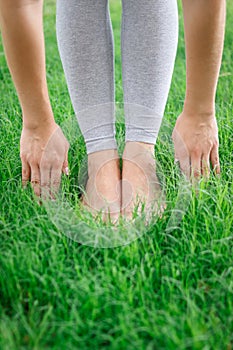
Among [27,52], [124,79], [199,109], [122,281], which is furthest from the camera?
[124,79]

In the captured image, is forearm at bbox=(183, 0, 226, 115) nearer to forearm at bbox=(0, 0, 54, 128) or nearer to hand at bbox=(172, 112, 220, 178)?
hand at bbox=(172, 112, 220, 178)

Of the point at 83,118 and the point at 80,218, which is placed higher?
the point at 83,118

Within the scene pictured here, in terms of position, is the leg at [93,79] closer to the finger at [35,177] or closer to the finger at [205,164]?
the finger at [35,177]

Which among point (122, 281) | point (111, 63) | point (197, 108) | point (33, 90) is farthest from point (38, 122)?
point (122, 281)

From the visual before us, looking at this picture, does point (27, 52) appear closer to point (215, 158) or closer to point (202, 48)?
point (202, 48)

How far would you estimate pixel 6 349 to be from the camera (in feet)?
3.46

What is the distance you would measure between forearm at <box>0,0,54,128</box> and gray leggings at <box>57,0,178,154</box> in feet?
0.44

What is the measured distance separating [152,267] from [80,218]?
27 cm

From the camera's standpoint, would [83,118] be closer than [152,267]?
No

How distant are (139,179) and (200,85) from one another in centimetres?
31

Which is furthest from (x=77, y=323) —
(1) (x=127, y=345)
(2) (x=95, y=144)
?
(2) (x=95, y=144)

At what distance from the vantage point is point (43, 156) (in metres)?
1.62

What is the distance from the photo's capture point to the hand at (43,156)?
1613 mm

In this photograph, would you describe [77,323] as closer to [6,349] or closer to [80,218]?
[6,349]
